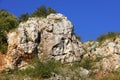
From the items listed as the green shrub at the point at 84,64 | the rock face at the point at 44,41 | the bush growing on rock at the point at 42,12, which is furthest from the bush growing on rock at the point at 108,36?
the bush growing on rock at the point at 42,12

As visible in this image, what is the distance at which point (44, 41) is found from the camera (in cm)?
4006

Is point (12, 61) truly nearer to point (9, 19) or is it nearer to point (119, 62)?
point (9, 19)

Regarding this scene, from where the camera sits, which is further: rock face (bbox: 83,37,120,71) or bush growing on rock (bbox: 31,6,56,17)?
bush growing on rock (bbox: 31,6,56,17)

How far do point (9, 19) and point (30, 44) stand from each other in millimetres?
4988

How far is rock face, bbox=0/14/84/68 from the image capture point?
38344mm

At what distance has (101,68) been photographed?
38.8m

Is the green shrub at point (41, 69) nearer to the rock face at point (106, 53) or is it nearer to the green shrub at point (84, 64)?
the green shrub at point (84, 64)

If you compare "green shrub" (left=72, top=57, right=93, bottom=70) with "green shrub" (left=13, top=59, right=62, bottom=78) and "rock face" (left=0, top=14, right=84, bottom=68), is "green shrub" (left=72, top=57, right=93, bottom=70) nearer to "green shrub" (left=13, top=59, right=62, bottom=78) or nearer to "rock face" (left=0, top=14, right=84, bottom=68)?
"rock face" (left=0, top=14, right=84, bottom=68)

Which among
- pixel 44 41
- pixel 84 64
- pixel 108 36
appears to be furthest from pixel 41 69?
pixel 108 36

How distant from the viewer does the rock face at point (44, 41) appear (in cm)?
3834

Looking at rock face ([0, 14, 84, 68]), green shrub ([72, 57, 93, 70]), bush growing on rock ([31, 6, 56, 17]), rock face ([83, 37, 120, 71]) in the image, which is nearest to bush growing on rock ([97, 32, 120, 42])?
rock face ([83, 37, 120, 71])

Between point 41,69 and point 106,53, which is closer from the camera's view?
point 41,69

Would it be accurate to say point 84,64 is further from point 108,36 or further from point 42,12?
point 42,12

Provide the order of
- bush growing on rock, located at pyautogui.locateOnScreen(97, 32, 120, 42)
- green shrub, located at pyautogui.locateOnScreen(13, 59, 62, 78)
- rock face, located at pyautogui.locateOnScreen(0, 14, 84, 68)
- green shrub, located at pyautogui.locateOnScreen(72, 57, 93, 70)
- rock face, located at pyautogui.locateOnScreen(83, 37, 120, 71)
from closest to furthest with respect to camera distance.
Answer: green shrub, located at pyautogui.locateOnScreen(13, 59, 62, 78) → rock face, located at pyautogui.locateOnScreen(0, 14, 84, 68) → green shrub, located at pyautogui.locateOnScreen(72, 57, 93, 70) → rock face, located at pyautogui.locateOnScreen(83, 37, 120, 71) → bush growing on rock, located at pyautogui.locateOnScreen(97, 32, 120, 42)
